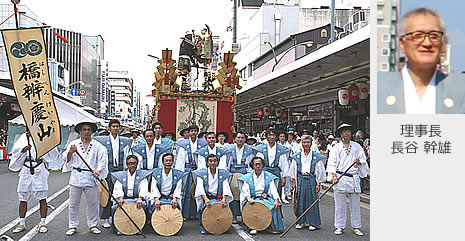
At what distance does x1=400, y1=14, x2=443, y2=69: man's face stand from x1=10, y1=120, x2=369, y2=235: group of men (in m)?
4.42

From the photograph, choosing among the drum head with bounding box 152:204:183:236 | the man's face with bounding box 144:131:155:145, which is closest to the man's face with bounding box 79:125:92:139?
Result: the man's face with bounding box 144:131:155:145

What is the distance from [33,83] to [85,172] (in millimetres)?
1433

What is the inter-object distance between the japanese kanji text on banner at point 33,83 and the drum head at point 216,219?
226cm

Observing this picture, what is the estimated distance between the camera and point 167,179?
6789 millimetres

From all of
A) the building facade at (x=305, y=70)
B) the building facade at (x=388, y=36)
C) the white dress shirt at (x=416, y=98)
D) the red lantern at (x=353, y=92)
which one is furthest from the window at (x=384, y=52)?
the red lantern at (x=353, y=92)

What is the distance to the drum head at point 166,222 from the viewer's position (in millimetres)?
6234

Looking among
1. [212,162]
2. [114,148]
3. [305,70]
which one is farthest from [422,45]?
[305,70]

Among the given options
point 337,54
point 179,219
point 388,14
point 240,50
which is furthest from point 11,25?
point 388,14

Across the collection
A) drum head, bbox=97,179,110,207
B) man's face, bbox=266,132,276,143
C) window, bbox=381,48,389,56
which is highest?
window, bbox=381,48,389,56

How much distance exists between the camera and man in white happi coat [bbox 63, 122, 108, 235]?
20.8ft

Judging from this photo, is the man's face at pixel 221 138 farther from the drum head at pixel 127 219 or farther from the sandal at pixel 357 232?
the sandal at pixel 357 232

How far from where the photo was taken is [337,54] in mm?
11367

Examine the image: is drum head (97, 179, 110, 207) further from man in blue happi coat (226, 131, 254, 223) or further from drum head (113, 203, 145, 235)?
man in blue happi coat (226, 131, 254, 223)

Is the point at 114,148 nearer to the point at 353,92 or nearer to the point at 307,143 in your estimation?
the point at 307,143
